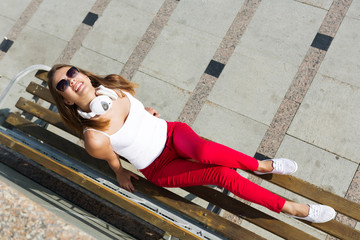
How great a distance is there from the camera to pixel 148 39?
427 centimetres

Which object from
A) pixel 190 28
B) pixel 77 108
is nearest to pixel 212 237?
pixel 77 108

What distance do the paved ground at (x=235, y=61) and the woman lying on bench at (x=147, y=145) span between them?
1037 millimetres

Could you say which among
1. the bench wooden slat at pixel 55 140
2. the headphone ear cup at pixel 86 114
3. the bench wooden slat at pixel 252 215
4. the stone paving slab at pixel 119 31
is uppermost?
the stone paving slab at pixel 119 31

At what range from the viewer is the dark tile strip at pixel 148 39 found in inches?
163

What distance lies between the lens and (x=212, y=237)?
2.41 meters

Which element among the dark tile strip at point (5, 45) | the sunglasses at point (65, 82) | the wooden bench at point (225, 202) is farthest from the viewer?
the dark tile strip at point (5, 45)

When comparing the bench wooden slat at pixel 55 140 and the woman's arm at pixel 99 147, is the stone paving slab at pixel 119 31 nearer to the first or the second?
the bench wooden slat at pixel 55 140

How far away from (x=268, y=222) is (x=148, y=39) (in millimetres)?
3037

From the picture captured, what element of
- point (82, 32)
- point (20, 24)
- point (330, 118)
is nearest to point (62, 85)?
point (82, 32)

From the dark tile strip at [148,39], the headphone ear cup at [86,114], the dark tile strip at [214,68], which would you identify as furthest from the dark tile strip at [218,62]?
the headphone ear cup at [86,114]

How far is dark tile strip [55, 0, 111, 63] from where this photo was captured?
436 cm

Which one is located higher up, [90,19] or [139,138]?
[90,19]

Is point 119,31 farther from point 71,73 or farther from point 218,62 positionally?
point 71,73

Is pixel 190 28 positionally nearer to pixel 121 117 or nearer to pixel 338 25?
pixel 338 25
